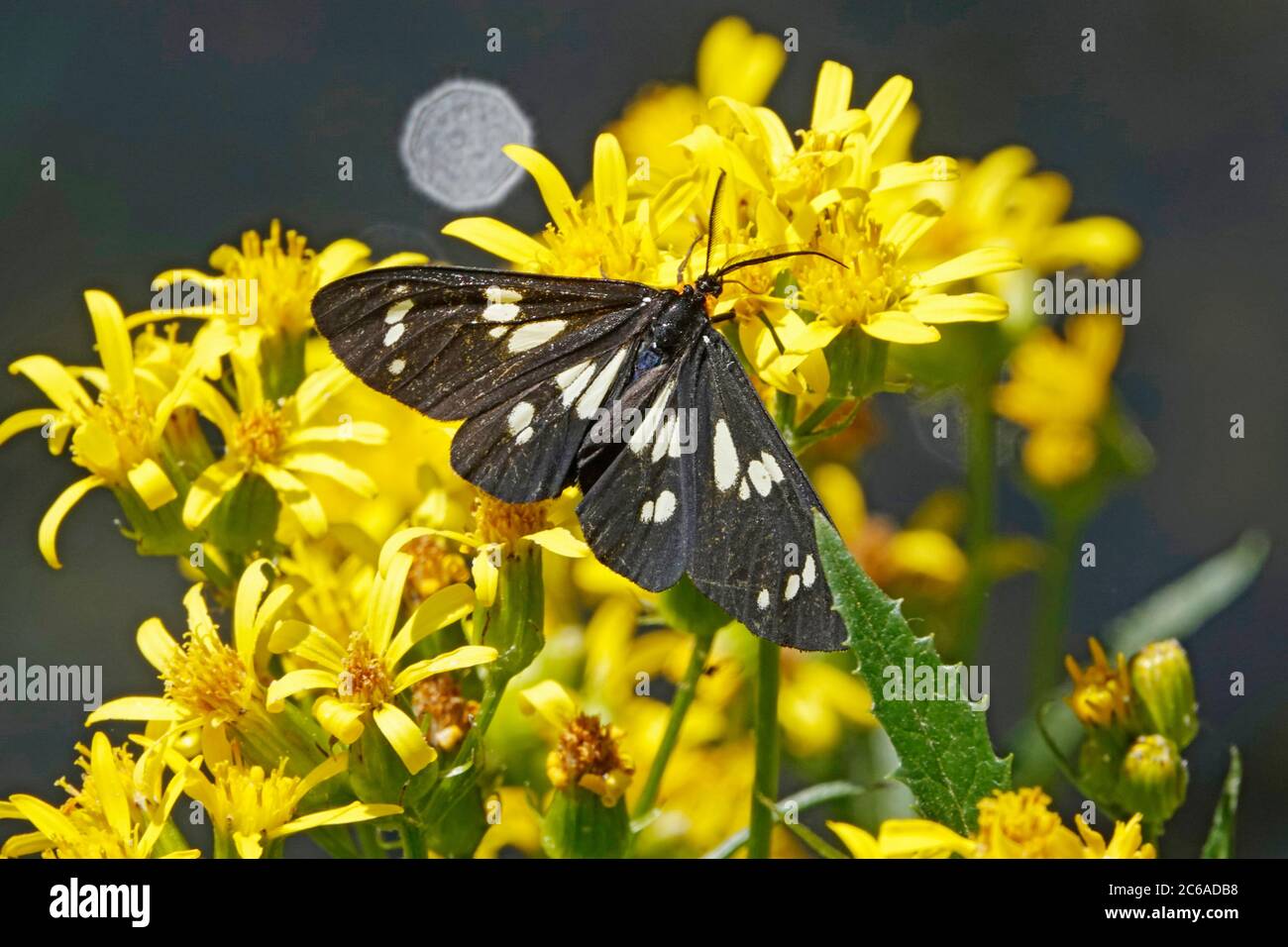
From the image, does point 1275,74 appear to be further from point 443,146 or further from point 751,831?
point 751,831

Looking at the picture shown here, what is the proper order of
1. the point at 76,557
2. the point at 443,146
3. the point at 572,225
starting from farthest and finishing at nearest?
→ 1. the point at 76,557
2. the point at 443,146
3. the point at 572,225

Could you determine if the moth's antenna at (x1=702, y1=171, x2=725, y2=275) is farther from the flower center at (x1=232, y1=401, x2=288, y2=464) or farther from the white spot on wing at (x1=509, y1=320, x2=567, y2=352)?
the flower center at (x1=232, y1=401, x2=288, y2=464)

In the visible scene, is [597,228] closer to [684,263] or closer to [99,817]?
[684,263]

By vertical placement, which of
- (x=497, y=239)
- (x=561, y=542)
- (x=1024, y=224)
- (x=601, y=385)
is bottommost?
(x=561, y=542)

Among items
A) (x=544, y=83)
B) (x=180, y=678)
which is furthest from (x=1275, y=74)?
(x=180, y=678)

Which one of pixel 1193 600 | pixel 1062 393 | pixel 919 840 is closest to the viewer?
pixel 919 840

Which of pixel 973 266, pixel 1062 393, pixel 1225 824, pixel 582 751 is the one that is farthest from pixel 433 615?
pixel 1062 393
